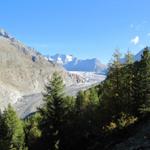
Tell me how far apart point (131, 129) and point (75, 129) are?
15.0 meters

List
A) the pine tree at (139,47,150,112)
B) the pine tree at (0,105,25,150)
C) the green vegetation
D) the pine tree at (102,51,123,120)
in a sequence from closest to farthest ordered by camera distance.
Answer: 1. the green vegetation
2. the pine tree at (139,47,150,112)
3. the pine tree at (102,51,123,120)
4. the pine tree at (0,105,25,150)

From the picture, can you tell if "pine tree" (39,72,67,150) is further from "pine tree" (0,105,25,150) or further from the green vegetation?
"pine tree" (0,105,25,150)

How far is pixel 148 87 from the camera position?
4222 centimetres

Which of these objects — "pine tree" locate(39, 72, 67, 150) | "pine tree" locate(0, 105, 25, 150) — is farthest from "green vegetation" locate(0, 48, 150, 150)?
"pine tree" locate(0, 105, 25, 150)

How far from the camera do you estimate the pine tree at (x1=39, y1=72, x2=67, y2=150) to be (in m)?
46.7

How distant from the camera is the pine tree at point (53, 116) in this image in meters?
46.7

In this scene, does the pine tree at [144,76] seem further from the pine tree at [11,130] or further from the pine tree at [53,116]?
the pine tree at [11,130]

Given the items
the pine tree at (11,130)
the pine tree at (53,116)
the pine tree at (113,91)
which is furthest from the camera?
the pine tree at (11,130)

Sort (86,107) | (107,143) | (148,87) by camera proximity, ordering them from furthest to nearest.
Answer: (86,107) < (148,87) < (107,143)

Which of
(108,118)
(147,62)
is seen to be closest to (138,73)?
(147,62)

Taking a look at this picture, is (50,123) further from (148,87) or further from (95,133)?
(148,87)

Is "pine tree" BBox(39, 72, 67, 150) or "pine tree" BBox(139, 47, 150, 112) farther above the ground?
"pine tree" BBox(139, 47, 150, 112)

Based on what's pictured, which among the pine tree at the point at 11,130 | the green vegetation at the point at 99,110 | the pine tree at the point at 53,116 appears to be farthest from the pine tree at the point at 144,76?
the pine tree at the point at 11,130

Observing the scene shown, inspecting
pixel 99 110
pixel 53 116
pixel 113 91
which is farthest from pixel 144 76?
pixel 53 116
